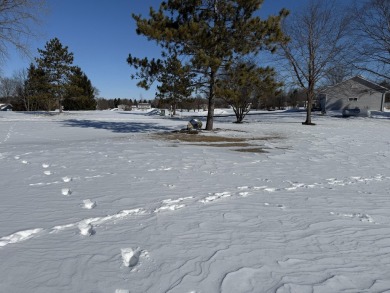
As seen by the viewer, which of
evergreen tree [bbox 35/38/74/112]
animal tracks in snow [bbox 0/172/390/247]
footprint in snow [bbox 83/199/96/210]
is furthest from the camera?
evergreen tree [bbox 35/38/74/112]

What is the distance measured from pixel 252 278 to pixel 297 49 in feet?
81.2

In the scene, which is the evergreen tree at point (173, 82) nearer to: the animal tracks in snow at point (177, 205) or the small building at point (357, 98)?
the animal tracks in snow at point (177, 205)

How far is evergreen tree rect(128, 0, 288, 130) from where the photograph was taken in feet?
42.1

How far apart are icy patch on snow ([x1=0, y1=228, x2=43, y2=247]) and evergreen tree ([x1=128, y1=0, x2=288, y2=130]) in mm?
10371

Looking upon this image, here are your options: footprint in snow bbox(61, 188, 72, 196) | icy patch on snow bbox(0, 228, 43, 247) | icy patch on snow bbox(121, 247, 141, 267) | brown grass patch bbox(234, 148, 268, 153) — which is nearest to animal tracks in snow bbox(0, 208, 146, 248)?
icy patch on snow bbox(0, 228, 43, 247)

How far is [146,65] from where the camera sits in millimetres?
14641

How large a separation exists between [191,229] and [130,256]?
2.98 ft

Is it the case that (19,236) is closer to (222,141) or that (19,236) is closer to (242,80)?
(222,141)

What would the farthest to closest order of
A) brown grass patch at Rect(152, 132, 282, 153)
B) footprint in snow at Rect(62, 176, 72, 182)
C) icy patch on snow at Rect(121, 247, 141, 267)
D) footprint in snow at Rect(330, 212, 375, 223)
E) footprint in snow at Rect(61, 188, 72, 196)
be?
1. brown grass patch at Rect(152, 132, 282, 153)
2. footprint in snow at Rect(62, 176, 72, 182)
3. footprint in snow at Rect(61, 188, 72, 196)
4. footprint in snow at Rect(330, 212, 375, 223)
5. icy patch on snow at Rect(121, 247, 141, 267)

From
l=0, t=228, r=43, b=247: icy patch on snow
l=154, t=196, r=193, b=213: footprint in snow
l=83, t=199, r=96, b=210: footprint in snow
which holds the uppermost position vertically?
l=83, t=199, r=96, b=210: footprint in snow

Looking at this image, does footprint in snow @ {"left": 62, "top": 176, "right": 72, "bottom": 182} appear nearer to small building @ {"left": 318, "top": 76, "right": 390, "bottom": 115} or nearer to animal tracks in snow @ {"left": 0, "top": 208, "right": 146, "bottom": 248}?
animal tracks in snow @ {"left": 0, "top": 208, "right": 146, "bottom": 248}

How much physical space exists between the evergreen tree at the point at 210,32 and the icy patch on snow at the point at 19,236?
34.0 ft

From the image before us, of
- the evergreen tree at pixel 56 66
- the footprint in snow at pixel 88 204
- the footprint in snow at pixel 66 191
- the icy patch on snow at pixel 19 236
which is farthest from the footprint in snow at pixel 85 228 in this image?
the evergreen tree at pixel 56 66

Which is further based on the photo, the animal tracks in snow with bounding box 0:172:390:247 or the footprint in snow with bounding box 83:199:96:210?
the footprint in snow with bounding box 83:199:96:210
